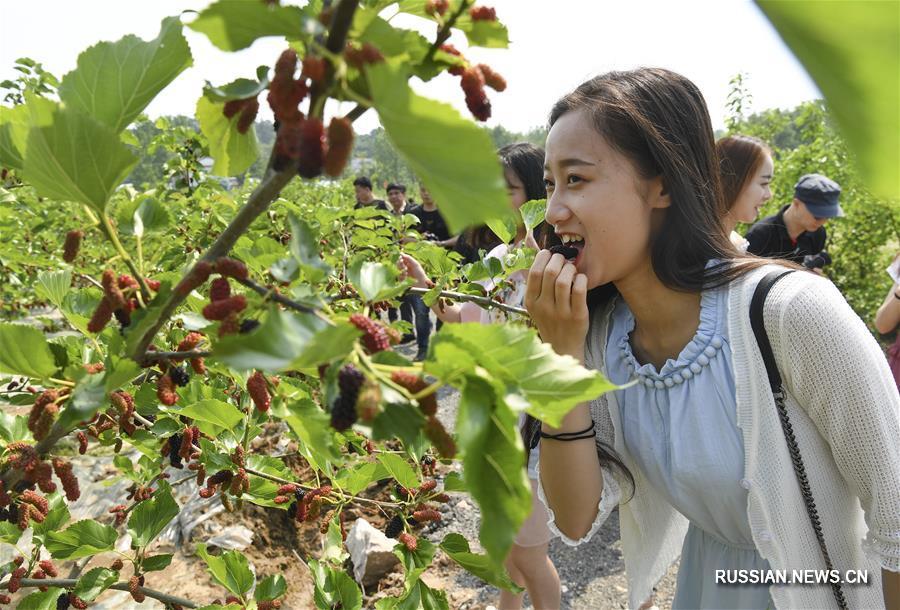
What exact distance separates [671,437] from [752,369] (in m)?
0.21

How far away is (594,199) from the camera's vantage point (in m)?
1.10

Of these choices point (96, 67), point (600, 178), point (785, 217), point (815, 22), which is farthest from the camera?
point (785, 217)

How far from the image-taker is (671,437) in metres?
1.17

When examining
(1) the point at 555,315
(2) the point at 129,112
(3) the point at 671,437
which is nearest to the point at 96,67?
(2) the point at 129,112

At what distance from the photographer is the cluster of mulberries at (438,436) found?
45 centimetres

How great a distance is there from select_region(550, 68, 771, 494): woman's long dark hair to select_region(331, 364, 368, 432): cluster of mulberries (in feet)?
2.90

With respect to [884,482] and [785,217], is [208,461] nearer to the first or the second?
[884,482]

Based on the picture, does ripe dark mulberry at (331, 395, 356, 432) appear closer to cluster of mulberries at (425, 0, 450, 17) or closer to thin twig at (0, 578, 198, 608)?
cluster of mulberries at (425, 0, 450, 17)

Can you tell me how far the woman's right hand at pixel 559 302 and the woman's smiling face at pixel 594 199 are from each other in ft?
0.20

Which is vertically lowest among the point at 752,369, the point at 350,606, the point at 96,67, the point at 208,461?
the point at 350,606

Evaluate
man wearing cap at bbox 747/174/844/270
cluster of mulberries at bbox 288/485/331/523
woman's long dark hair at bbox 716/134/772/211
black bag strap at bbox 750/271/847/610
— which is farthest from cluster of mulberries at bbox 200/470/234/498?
man wearing cap at bbox 747/174/844/270

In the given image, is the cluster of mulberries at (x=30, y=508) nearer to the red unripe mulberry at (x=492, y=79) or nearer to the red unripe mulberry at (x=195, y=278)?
the red unripe mulberry at (x=195, y=278)

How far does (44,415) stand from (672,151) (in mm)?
1094

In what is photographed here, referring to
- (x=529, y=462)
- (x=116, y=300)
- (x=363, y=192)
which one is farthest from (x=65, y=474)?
(x=363, y=192)
